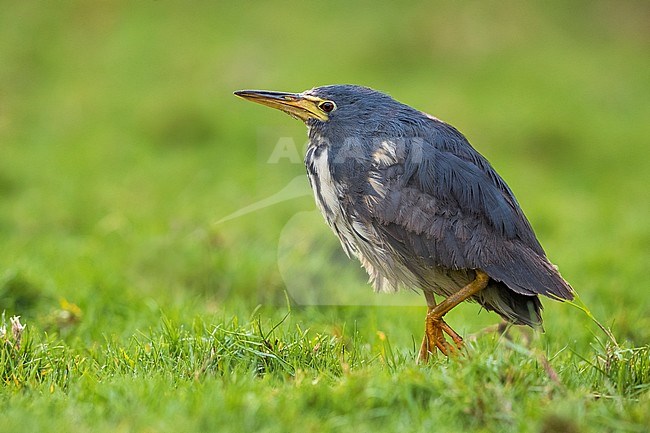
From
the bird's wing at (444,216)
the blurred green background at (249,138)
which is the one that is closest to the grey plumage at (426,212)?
the bird's wing at (444,216)

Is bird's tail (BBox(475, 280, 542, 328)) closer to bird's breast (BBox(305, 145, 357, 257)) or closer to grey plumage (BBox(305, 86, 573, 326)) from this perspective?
grey plumage (BBox(305, 86, 573, 326))

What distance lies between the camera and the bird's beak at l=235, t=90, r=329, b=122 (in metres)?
5.09

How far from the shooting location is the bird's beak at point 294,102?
5.09 m

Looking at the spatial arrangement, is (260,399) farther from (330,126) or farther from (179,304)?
(179,304)

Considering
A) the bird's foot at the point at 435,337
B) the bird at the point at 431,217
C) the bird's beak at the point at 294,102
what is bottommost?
the bird's foot at the point at 435,337

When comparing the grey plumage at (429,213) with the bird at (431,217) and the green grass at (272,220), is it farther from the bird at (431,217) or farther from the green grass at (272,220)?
the green grass at (272,220)

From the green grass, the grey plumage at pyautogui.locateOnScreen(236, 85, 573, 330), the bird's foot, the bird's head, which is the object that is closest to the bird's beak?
the bird's head

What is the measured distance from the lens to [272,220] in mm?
8633

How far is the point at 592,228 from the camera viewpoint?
9031mm

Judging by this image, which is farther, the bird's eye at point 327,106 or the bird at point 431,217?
the bird's eye at point 327,106

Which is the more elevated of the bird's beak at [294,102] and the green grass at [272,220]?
the bird's beak at [294,102]

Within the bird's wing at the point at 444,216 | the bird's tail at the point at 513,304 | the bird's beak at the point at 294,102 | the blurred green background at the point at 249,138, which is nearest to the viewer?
the bird's wing at the point at 444,216

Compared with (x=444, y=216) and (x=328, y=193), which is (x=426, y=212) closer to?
(x=444, y=216)

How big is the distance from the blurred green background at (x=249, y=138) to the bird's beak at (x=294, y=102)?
124 cm
